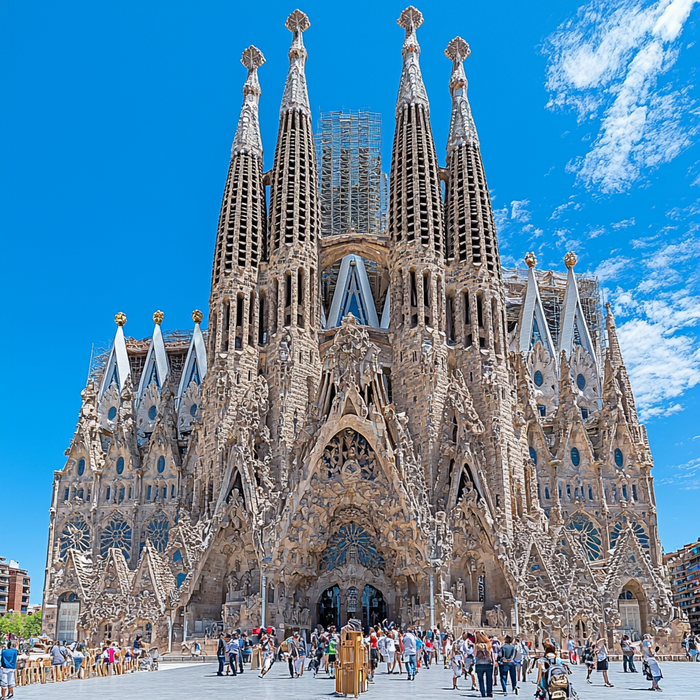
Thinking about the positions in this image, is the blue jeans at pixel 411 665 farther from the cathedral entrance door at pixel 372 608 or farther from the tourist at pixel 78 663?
the cathedral entrance door at pixel 372 608

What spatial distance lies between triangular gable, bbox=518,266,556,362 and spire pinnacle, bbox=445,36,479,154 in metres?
12.6

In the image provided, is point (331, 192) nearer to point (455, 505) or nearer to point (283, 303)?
point (283, 303)

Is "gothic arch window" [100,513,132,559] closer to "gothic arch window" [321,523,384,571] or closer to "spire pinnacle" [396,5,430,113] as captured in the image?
"gothic arch window" [321,523,384,571]

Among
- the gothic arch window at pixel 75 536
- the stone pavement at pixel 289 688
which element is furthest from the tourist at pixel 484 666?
the gothic arch window at pixel 75 536

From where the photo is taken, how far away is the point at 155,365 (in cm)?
5197

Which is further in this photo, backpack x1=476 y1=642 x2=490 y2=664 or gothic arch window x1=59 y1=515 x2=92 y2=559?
gothic arch window x1=59 y1=515 x2=92 y2=559

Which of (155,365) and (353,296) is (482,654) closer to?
(353,296)

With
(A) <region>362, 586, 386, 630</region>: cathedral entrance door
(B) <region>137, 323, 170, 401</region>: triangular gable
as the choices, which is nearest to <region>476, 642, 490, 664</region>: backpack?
(A) <region>362, 586, 386, 630</region>: cathedral entrance door

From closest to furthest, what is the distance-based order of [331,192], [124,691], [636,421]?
[124,691] < [636,421] < [331,192]

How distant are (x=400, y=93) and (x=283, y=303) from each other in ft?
47.3

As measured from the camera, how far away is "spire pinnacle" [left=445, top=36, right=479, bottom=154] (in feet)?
142

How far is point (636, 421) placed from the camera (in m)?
42.8

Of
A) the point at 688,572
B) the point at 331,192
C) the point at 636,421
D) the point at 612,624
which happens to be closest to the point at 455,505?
the point at 612,624

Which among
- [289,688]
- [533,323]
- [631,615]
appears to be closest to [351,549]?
[631,615]
